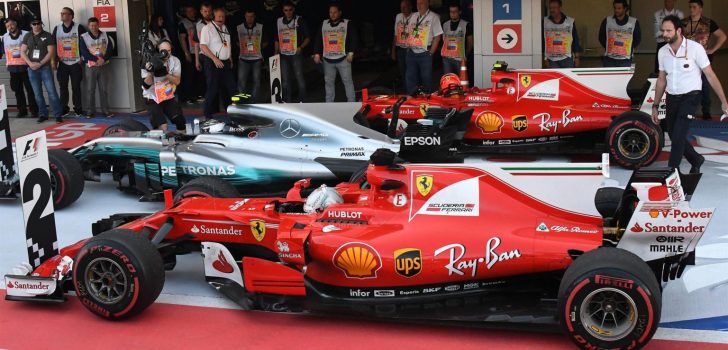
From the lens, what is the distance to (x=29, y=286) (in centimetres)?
707

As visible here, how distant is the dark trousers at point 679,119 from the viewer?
9.30 meters

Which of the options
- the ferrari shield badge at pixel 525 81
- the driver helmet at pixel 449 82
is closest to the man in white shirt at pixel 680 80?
the ferrari shield badge at pixel 525 81

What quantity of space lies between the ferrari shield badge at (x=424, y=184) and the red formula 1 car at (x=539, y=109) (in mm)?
4181

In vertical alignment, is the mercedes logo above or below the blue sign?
below

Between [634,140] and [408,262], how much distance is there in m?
5.20

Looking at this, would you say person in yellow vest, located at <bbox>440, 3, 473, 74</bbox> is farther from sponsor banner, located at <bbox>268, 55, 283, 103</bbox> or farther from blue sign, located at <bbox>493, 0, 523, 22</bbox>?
sponsor banner, located at <bbox>268, 55, 283, 103</bbox>

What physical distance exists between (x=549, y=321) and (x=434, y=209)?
1.11 meters

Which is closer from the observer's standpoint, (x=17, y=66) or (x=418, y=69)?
(x=418, y=69)

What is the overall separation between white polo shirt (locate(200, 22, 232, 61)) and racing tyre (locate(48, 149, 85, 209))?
178 inches

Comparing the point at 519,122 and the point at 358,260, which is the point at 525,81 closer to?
the point at 519,122

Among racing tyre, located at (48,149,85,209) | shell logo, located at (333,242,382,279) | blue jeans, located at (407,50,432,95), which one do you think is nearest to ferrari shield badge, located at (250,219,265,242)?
shell logo, located at (333,242,382,279)

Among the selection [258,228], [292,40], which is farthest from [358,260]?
[292,40]

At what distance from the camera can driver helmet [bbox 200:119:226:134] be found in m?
10.1

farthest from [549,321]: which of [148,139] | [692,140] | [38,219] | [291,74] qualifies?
[291,74]
